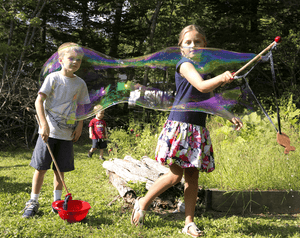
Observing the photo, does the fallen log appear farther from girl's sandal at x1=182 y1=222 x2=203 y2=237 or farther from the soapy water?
the soapy water

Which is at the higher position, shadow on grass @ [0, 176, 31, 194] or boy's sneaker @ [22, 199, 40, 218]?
boy's sneaker @ [22, 199, 40, 218]

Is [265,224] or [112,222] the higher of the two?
[265,224]

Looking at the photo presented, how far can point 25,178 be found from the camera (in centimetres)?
465

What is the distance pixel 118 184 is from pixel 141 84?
149 cm

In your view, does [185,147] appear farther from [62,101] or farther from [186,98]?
[62,101]

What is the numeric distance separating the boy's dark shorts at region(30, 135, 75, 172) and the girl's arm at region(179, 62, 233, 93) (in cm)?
149

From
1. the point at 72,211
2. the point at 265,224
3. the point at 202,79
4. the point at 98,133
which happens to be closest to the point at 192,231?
the point at 265,224

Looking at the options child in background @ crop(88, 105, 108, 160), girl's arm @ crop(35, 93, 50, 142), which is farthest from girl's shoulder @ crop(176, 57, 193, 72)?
child in background @ crop(88, 105, 108, 160)

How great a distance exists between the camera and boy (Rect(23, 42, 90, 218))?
262 centimetres

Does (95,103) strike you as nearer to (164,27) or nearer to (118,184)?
(118,184)

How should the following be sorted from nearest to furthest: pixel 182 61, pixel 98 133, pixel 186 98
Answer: pixel 182 61 < pixel 186 98 < pixel 98 133

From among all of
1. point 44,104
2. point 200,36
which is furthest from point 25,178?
point 200,36

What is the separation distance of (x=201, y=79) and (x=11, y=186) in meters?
3.50

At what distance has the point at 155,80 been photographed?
8.80 feet
